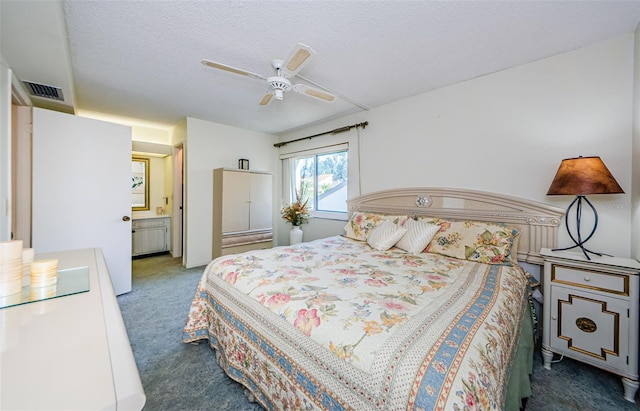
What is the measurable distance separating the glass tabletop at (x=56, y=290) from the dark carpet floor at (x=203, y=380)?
3.00 ft

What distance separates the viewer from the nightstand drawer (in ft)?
5.30

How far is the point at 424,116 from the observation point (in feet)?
9.74

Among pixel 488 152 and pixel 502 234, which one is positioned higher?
pixel 488 152

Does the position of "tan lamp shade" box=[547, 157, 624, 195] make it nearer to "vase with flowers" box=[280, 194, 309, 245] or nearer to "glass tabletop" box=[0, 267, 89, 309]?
"glass tabletop" box=[0, 267, 89, 309]

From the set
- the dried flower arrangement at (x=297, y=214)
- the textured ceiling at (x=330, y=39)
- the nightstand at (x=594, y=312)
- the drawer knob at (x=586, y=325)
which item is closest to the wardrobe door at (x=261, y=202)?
the dried flower arrangement at (x=297, y=214)

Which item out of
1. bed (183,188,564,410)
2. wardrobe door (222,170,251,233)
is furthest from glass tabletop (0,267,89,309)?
wardrobe door (222,170,251,233)

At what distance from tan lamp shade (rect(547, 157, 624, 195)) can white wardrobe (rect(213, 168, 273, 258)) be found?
12.7 feet

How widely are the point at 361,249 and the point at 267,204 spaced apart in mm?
2525

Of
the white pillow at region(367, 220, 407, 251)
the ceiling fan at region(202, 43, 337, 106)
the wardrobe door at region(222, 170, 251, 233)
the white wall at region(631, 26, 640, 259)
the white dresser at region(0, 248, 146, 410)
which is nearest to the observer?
the white dresser at region(0, 248, 146, 410)

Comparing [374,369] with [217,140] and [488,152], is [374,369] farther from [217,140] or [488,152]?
[217,140]

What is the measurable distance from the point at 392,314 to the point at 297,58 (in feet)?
5.59

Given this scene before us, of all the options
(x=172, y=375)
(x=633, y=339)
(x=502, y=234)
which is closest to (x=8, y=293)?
(x=172, y=375)

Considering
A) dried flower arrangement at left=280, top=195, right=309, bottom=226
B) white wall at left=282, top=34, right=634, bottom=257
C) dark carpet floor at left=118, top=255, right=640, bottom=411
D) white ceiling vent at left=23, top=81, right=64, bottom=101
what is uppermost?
white ceiling vent at left=23, top=81, right=64, bottom=101

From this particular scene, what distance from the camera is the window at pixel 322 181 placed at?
160 inches
